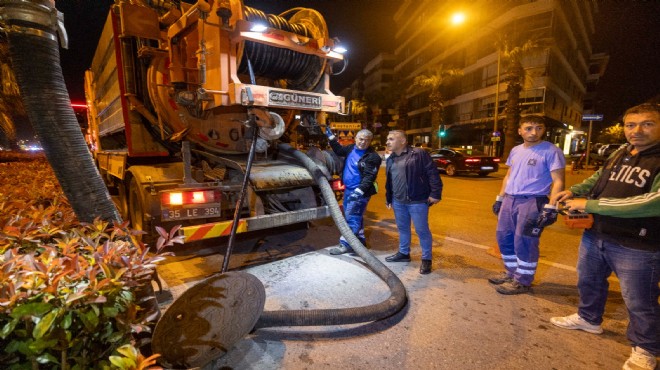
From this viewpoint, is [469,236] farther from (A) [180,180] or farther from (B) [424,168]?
(A) [180,180]

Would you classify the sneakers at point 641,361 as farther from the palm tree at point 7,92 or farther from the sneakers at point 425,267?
the palm tree at point 7,92

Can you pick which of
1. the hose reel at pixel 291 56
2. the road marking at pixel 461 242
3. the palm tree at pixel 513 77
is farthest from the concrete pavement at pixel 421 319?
the palm tree at pixel 513 77

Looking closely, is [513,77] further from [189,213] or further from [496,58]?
[189,213]

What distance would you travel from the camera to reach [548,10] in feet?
88.1

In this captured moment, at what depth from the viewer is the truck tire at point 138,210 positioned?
4.12 metres

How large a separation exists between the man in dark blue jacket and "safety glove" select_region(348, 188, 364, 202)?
423 millimetres

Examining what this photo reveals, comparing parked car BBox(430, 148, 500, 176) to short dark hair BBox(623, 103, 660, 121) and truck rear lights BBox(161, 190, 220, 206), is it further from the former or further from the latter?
truck rear lights BBox(161, 190, 220, 206)

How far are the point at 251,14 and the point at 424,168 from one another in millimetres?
2553

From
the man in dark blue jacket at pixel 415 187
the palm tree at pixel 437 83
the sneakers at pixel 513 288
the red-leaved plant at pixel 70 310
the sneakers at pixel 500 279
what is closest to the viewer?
the red-leaved plant at pixel 70 310

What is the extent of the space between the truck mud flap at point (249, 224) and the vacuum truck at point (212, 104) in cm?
1

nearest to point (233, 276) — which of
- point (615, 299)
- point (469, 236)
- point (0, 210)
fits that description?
point (0, 210)

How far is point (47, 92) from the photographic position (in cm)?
171

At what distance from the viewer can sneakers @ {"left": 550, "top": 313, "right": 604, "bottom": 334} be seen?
270 cm

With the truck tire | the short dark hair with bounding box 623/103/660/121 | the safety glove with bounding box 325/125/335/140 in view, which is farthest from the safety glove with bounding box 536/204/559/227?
the truck tire
